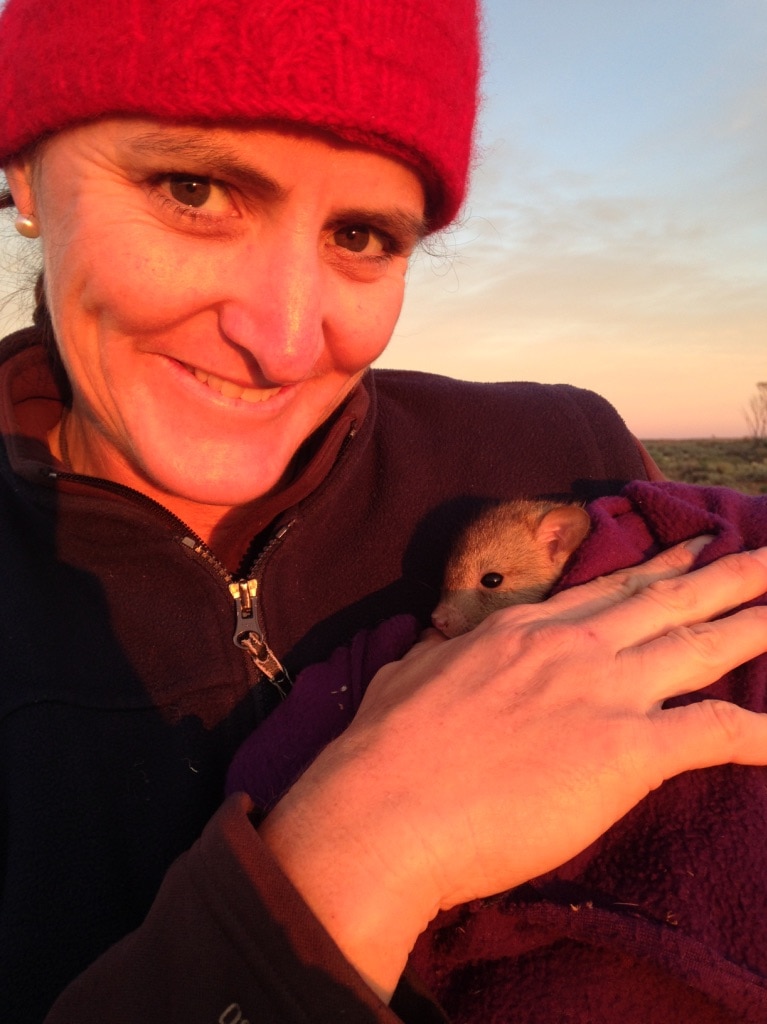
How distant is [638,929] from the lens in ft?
4.79

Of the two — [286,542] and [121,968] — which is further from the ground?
[286,542]

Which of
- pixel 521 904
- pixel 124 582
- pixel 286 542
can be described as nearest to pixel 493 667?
pixel 521 904

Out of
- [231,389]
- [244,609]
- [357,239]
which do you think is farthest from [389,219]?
[244,609]

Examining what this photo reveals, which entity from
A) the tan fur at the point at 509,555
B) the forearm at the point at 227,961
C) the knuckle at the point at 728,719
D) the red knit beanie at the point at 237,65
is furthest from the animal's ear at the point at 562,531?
the forearm at the point at 227,961

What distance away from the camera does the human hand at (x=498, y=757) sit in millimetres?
1437

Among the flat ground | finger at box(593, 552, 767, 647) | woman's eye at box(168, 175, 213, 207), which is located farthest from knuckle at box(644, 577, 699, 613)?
the flat ground

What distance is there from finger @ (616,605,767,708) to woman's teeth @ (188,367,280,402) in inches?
46.6

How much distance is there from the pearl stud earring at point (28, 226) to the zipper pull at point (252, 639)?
1.15 m

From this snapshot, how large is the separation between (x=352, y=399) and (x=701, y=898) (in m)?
1.77

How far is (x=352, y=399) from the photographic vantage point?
8.51 ft

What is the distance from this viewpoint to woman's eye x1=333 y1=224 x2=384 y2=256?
6.41 feet

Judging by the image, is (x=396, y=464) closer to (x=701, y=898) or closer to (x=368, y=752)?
(x=368, y=752)

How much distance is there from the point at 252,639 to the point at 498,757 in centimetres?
89

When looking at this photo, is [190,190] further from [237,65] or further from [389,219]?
[389,219]
